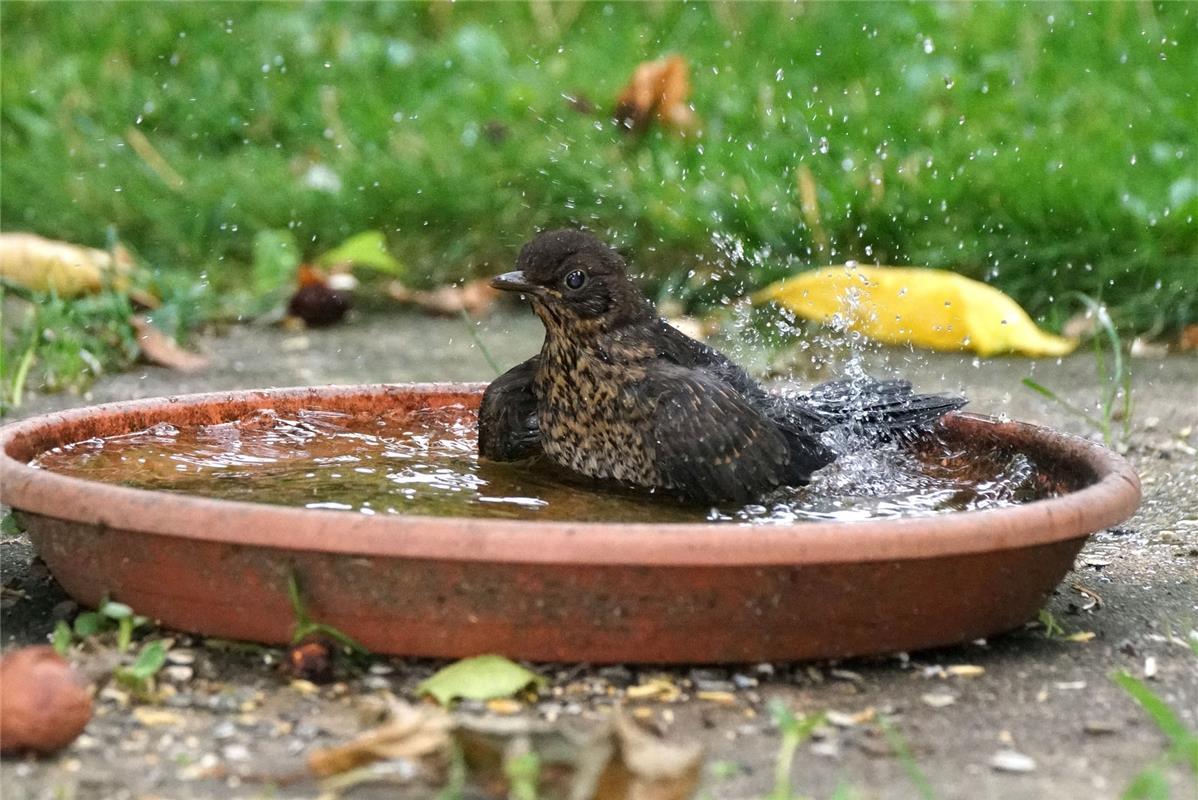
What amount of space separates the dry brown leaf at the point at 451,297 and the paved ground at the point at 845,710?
141 inches

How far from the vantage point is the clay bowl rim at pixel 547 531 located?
2.97m

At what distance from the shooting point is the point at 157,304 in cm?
704

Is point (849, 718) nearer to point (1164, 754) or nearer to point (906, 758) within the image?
point (906, 758)

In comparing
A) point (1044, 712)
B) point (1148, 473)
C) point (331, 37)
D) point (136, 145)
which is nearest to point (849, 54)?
point (331, 37)

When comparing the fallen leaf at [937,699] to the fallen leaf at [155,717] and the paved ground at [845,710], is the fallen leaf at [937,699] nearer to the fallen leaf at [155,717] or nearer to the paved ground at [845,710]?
the paved ground at [845,710]

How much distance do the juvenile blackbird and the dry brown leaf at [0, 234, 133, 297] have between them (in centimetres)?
302

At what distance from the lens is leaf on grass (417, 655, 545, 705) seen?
306 centimetres

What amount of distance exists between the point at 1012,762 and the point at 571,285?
1730 mm

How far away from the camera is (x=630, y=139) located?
8.30 m

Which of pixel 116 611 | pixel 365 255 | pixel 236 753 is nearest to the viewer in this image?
pixel 236 753

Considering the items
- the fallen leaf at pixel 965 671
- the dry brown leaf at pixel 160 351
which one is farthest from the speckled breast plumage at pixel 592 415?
the dry brown leaf at pixel 160 351

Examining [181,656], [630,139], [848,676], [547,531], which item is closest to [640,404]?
[848,676]

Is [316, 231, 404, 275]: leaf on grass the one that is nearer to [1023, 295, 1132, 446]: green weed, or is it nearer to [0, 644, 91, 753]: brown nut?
[1023, 295, 1132, 446]: green weed

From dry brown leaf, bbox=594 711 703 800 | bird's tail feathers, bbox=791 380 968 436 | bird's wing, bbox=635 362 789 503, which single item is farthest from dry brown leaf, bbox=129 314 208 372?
dry brown leaf, bbox=594 711 703 800
